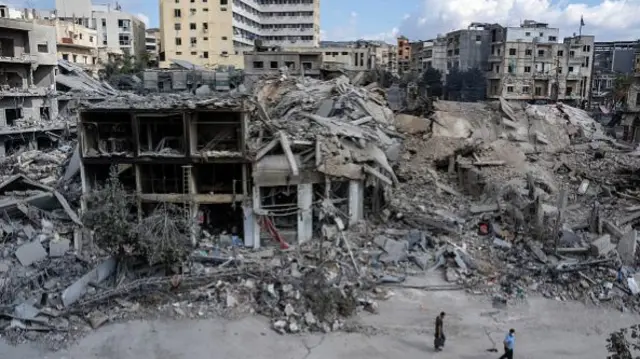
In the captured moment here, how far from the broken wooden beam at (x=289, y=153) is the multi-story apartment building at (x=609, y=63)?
2329 inches

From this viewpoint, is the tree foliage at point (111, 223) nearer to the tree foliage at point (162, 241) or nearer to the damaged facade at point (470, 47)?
the tree foliage at point (162, 241)

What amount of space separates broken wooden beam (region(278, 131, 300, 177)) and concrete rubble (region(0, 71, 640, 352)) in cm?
12

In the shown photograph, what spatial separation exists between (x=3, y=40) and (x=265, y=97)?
2084cm

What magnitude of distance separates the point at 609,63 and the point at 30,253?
8432cm

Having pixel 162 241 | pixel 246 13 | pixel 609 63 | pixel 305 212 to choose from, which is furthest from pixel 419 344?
pixel 609 63

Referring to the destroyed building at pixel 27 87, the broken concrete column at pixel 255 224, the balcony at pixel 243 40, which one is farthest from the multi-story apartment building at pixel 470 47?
the broken concrete column at pixel 255 224

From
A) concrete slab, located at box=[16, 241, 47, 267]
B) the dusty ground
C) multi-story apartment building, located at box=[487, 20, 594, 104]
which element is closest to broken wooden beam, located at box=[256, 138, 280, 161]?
the dusty ground

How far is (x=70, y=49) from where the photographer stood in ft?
191

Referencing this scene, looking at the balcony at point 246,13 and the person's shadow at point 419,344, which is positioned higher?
the balcony at point 246,13

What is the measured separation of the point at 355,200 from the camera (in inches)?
890

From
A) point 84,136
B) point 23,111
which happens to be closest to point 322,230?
point 84,136

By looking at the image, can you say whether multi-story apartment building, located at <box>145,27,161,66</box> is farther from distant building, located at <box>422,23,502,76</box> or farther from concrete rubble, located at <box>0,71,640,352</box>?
concrete rubble, located at <box>0,71,640,352</box>

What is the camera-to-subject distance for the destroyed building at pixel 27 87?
3788 centimetres

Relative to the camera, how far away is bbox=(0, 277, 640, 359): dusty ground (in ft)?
47.5
